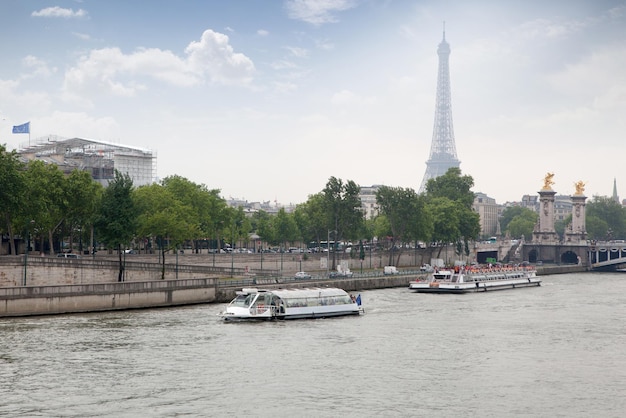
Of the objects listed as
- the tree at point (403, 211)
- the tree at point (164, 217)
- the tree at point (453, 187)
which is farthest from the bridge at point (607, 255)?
the tree at point (164, 217)

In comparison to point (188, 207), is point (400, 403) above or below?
below

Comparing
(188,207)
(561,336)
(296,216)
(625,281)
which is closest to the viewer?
Answer: (561,336)

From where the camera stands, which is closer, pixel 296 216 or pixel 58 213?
pixel 58 213

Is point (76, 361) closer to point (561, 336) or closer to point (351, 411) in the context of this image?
point (351, 411)

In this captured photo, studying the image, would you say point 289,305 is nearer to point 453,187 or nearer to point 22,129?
point 22,129

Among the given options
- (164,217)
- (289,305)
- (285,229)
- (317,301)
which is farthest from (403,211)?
(289,305)

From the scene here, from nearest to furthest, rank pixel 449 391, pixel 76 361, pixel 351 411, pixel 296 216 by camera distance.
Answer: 1. pixel 351 411
2. pixel 449 391
3. pixel 76 361
4. pixel 296 216

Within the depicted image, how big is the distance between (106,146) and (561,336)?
10200 cm

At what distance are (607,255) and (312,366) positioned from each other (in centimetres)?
13210

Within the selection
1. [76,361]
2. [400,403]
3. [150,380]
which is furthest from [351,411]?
[76,361]

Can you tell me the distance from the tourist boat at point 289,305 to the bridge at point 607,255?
95.6m

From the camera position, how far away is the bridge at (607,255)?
15650 cm

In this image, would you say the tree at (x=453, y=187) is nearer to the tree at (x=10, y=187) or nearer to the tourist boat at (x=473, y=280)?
the tourist boat at (x=473, y=280)

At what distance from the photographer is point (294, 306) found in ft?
222
